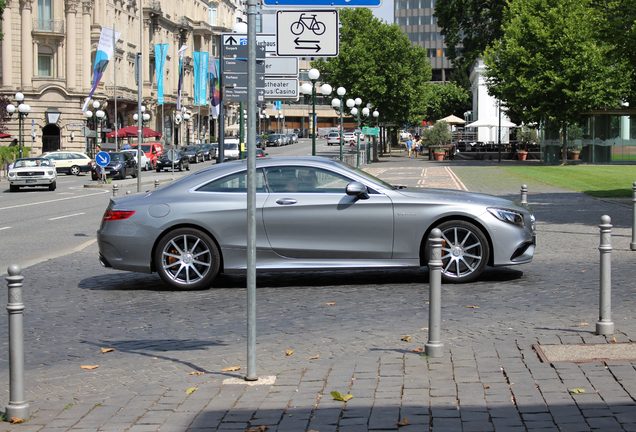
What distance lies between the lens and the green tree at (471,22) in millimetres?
74000

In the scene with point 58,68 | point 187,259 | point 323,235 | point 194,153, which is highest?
point 58,68

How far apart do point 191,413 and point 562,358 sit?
9.56ft

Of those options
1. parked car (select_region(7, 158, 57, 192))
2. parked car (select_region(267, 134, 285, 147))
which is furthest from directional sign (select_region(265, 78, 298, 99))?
parked car (select_region(267, 134, 285, 147))

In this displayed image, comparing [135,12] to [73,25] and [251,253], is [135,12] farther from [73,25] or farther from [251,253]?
[251,253]

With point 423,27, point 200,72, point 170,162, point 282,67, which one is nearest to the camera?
point 282,67

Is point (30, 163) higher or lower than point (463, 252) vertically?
higher

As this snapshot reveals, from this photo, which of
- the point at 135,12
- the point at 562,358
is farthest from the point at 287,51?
the point at 135,12

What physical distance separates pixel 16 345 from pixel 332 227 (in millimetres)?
6311

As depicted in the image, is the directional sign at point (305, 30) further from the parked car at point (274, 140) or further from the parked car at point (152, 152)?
the parked car at point (274, 140)

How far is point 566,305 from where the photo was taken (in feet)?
35.7

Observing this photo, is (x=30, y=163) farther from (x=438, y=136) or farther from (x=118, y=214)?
(x=438, y=136)

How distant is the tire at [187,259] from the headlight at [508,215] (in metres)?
3.17

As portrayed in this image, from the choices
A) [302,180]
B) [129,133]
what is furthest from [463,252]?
[129,133]

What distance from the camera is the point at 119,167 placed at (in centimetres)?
5494
